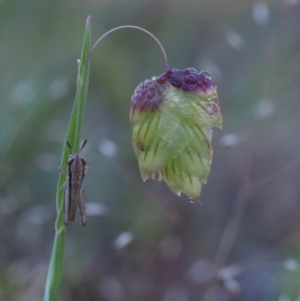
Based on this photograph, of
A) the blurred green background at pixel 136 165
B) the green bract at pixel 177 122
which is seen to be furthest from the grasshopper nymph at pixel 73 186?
the blurred green background at pixel 136 165

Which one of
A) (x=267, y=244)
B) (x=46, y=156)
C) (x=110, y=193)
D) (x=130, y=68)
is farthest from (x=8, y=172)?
(x=267, y=244)

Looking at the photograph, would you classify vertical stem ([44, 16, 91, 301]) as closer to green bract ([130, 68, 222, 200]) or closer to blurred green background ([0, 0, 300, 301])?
green bract ([130, 68, 222, 200])

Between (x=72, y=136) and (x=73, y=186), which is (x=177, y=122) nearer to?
(x=72, y=136)

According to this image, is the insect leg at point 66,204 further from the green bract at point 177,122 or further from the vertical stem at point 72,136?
the green bract at point 177,122

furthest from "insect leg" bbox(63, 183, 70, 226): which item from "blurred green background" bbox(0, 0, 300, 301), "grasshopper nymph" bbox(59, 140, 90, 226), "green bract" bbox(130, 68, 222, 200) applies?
"blurred green background" bbox(0, 0, 300, 301)

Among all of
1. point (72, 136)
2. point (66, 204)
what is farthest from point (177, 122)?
point (66, 204)
